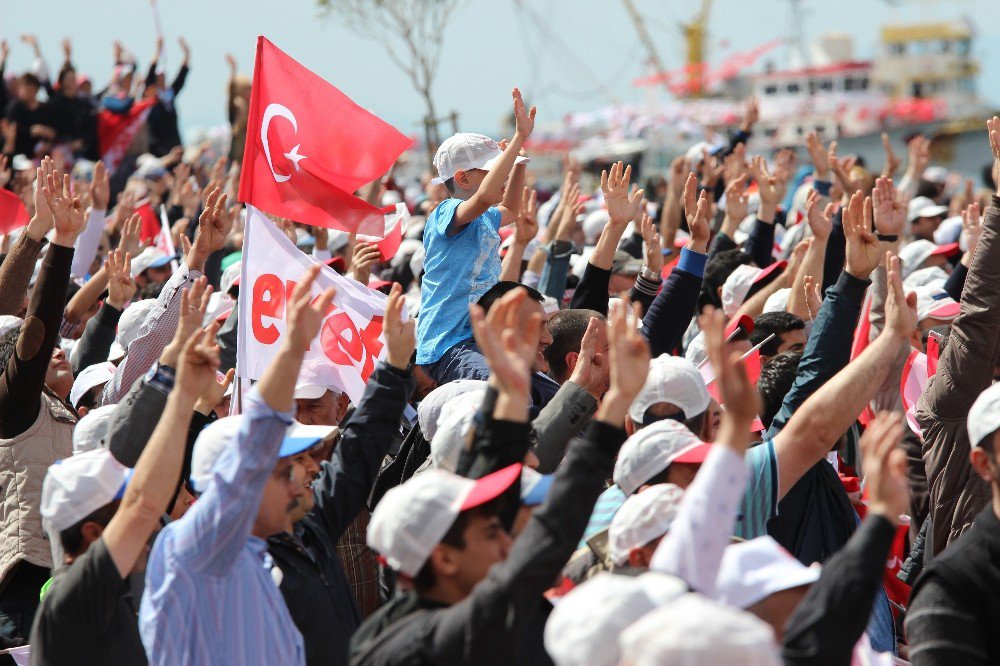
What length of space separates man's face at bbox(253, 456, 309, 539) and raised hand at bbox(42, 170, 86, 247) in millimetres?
2351

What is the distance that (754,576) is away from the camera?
3549mm

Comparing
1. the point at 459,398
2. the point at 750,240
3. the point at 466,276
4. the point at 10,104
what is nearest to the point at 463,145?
the point at 466,276

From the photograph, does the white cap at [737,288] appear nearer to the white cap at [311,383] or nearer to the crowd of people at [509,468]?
the crowd of people at [509,468]

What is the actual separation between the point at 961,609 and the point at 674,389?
1593 millimetres

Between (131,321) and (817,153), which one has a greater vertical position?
(817,153)

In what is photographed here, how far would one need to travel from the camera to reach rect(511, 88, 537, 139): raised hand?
23.1ft

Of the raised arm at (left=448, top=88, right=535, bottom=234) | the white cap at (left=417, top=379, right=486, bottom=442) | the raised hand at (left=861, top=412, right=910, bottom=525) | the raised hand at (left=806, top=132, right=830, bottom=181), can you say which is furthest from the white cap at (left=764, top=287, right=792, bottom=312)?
the raised hand at (left=861, top=412, right=910, bottom=525)

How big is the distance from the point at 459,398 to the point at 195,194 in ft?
→ 28.4

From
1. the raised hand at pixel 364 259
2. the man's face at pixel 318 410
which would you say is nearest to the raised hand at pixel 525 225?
the raised hand at pixel 364 259

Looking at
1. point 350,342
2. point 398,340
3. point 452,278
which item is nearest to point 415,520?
point 398,340

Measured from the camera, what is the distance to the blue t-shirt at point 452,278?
6965 millimetres

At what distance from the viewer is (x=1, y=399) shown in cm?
585

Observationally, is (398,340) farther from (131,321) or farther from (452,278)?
(131,321)

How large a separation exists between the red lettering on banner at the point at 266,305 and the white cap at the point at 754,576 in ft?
10.9
